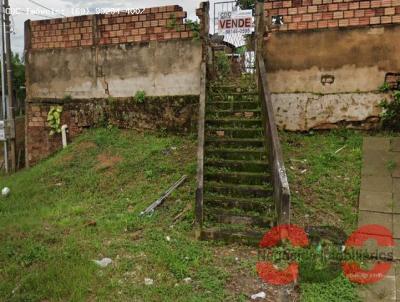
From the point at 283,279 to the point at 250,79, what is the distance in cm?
536

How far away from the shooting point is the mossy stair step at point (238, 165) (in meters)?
5.69

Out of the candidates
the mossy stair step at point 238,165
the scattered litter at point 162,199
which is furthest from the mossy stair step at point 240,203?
the scattered litter at point 162,199

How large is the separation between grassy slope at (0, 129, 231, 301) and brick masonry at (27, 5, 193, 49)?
2.31 meters

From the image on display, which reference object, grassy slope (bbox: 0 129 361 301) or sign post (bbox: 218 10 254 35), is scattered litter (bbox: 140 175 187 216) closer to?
grassy slope (bbox: 0 129 361 301)

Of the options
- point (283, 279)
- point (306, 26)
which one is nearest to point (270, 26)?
point (306, 26)

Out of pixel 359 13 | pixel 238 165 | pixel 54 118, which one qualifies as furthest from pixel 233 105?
pixel 54 118

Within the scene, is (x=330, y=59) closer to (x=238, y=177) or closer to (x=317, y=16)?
(x=317, y=16)

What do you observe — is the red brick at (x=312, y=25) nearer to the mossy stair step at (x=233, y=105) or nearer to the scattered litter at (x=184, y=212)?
the mossy stair step at (x=233, y=105)

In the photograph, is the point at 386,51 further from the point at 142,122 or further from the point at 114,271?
the point at 114,271

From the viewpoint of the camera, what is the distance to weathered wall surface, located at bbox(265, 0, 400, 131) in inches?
275

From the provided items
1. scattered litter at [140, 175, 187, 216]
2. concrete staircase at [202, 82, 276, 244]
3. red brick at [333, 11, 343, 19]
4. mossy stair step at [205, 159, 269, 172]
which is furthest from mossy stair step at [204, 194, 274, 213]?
red brick at [333, 11, 343, 19]

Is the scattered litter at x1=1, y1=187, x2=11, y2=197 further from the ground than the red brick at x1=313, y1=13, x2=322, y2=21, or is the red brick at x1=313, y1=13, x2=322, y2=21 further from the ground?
the red brick at x1=313, y1=13, x2=322, y2=21

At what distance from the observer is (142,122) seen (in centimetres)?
852

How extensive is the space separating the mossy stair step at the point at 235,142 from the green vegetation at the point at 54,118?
4.66m
